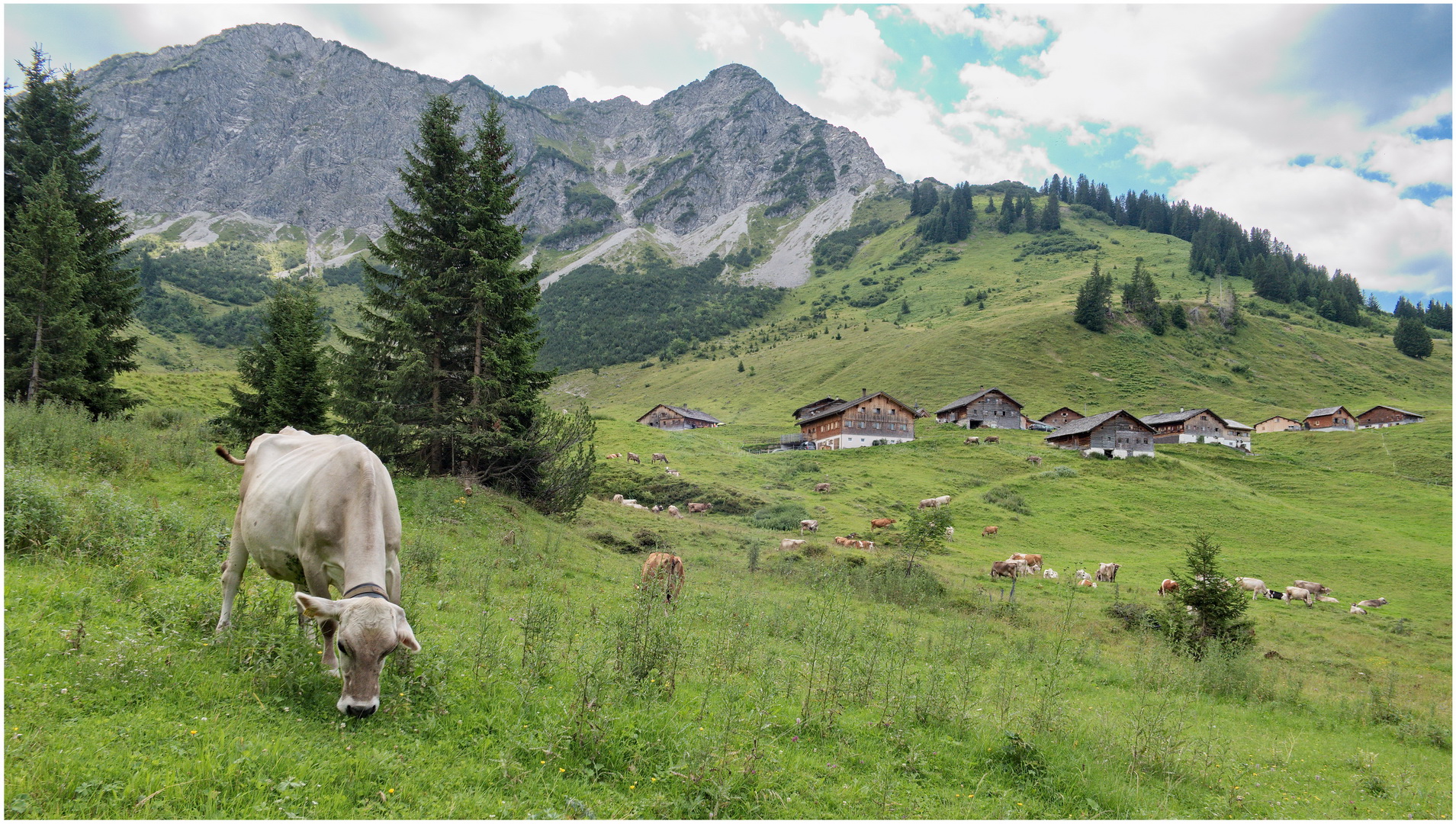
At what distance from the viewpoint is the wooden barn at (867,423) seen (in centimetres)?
8231

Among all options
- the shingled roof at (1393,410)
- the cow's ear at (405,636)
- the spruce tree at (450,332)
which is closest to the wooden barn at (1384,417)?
the shingled roof at (1393,410)

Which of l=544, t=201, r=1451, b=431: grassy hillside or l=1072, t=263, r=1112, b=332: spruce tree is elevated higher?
l=1072, t=263, r=1112, b=332: spruce tree

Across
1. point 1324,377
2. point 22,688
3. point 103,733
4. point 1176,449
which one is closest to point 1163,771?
point 103,733

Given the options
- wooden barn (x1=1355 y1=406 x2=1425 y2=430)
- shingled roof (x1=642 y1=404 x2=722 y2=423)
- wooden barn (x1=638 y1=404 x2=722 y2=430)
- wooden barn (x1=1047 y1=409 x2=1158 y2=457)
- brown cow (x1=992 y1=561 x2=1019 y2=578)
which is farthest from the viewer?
wooden barn (x1=638 y1=404 x2=722 y2=430)

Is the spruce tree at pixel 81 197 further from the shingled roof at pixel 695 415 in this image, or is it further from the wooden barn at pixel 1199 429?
the wooden barn at pixel 1199 429

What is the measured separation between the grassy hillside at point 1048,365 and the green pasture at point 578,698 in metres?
84.3

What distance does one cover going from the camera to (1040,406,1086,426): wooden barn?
93312 millimetres

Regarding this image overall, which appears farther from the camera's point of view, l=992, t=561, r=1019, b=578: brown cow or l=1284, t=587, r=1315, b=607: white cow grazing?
l=1284, t=587, r=1315, b=607: white cow grazing

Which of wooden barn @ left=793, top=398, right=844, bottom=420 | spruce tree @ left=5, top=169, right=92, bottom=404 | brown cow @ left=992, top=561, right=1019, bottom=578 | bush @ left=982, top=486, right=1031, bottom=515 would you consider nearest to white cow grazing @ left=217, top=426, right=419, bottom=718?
spruce tree @ left=5, top=169, right=92, bottom=404

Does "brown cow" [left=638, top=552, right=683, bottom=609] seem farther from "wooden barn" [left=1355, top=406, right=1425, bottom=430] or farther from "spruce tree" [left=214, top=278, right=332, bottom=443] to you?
"wooden barn" [left=1355, top=406, right=1425, bottom=430]

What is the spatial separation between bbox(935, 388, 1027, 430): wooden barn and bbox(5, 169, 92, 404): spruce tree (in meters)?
89.5

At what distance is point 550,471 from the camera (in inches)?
979

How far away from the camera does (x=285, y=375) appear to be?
2498 centimetres

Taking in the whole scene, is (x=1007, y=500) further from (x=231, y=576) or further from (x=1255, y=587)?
(x=231, y=576)
